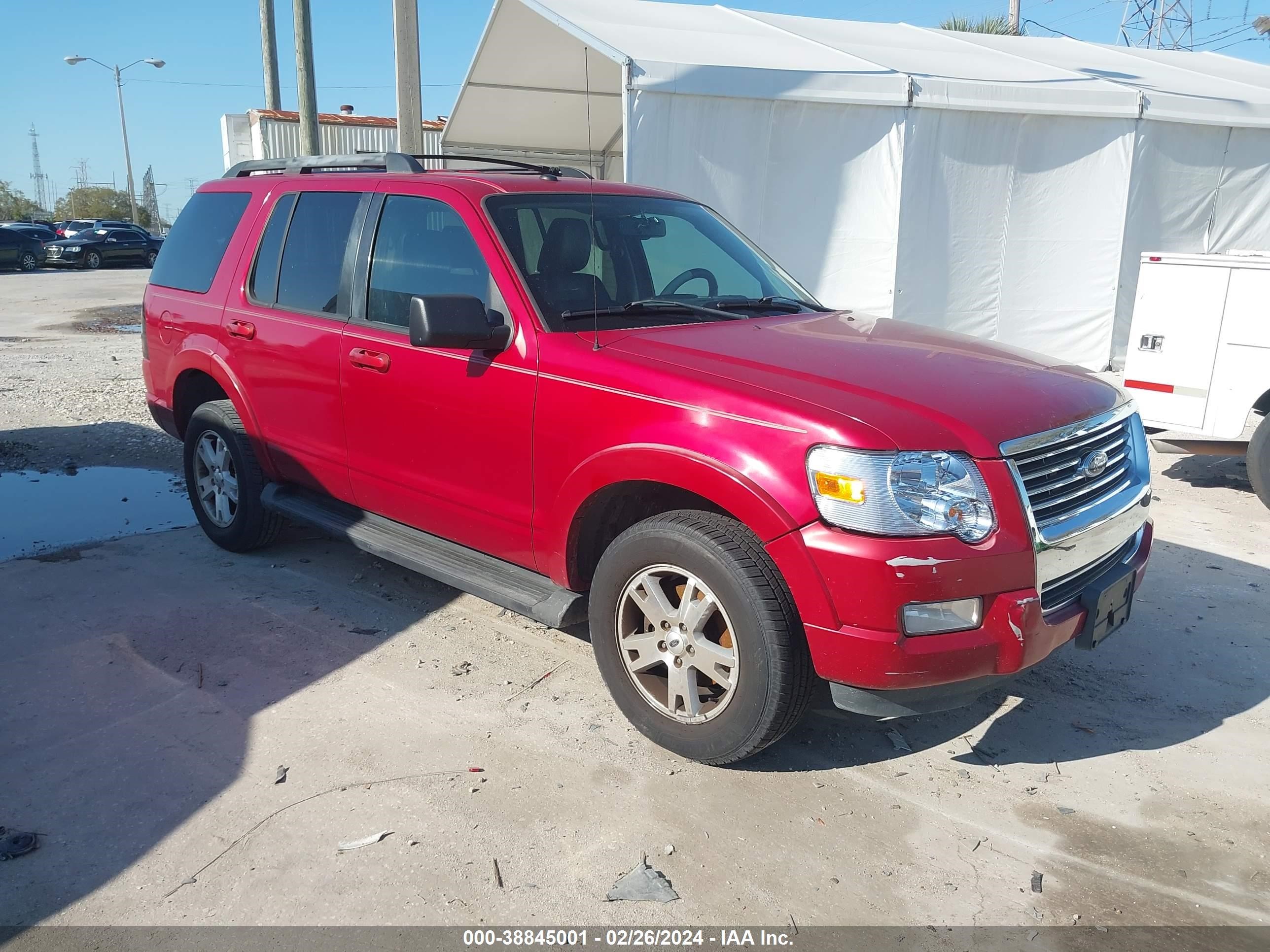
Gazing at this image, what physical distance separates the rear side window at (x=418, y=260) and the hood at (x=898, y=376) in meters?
0.78

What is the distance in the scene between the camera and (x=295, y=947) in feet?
8.41

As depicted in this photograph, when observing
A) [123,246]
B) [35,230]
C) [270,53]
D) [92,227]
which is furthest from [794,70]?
[92,227]

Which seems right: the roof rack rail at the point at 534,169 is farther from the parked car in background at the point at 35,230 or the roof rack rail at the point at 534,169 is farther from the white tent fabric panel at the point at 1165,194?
the parked car in background at the point at 35,230

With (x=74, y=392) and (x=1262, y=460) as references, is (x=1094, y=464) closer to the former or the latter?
(x=1262, y=460)

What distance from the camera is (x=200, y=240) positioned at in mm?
5500

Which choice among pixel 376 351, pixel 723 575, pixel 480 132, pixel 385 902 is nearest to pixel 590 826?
pixel 385 902

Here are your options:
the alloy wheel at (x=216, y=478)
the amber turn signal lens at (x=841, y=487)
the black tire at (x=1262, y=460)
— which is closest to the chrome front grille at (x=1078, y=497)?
the amber turn signal lens at (x=841, y=487)

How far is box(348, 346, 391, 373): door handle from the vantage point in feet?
13.8

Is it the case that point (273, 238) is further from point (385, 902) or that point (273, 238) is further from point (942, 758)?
point (942, 758)

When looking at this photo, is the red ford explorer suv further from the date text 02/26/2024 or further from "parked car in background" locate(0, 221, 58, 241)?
"parked car in background" locate(0, 221, 58, 241)

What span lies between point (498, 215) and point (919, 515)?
6.86ft

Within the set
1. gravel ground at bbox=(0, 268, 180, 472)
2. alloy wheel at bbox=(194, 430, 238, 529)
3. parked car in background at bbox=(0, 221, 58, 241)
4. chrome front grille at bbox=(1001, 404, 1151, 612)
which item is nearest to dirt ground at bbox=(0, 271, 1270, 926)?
alloy wheel at bbox=(194, 430, 238, 529)

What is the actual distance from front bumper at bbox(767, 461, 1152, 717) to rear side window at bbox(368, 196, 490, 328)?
1.75m

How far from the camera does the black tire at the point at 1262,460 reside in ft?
21.1
